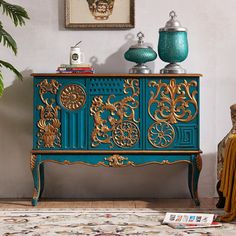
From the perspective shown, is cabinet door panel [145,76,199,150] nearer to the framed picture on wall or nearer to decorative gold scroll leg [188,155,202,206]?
decorative gold scroll leg [188,155,202,206]

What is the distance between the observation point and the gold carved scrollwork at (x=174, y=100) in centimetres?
459

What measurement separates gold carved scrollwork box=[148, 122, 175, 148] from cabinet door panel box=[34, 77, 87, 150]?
0.48 metres

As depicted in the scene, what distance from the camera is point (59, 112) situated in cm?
462

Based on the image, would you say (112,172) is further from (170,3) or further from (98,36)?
(170,3)

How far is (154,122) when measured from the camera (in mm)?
4613

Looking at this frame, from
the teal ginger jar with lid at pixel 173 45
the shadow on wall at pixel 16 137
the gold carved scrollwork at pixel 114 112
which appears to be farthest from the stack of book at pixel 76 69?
the teal ginger jar with lid at pixel 173 45

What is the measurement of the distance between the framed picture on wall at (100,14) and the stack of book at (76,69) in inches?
17.1

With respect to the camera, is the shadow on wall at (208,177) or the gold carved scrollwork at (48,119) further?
the shadow on wall at (208,177)

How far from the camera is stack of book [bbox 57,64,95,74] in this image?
4.65 m

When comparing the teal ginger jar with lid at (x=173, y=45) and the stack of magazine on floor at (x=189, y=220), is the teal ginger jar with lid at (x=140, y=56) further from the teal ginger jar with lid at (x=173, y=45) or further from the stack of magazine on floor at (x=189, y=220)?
the stack of magazine on floor at (x=189, y=220)

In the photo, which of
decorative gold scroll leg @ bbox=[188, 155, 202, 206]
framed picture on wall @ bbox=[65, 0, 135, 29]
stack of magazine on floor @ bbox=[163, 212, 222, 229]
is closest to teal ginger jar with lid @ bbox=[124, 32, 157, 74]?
framed picture on wall @ bbox=[65, 0, 135, 29]

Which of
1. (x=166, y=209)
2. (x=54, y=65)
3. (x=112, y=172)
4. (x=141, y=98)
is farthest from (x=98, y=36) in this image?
(x=166, y=209)

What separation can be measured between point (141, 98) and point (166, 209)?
2.65ft

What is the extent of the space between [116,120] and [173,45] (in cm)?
69
